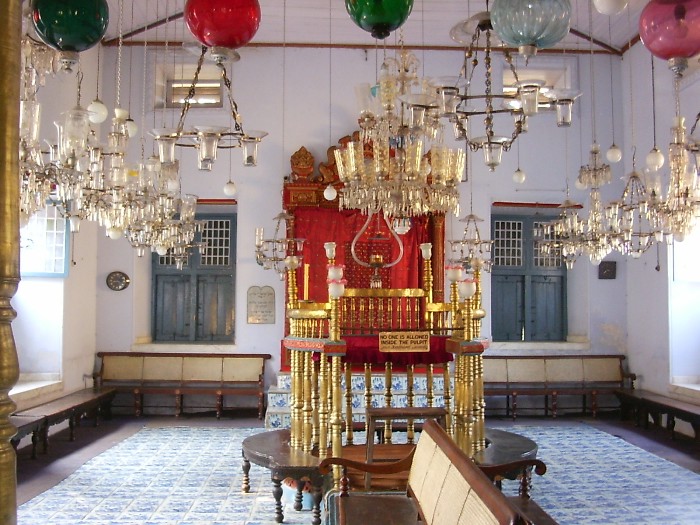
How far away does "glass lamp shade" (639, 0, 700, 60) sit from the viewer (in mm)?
2318

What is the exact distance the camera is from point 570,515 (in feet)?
17.3

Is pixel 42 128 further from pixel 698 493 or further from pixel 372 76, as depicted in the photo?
pixel 698 493

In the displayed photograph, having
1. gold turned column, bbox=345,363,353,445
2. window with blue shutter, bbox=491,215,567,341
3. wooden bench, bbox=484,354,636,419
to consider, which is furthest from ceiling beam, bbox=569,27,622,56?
gold turned column, bbox=345,363,353,445

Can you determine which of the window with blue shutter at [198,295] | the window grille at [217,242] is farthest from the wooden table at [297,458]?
the window grille at [217,242]

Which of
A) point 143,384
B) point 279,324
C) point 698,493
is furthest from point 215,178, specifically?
point 698,493

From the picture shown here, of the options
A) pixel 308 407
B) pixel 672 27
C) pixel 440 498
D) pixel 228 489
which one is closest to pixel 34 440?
pixel 228 489

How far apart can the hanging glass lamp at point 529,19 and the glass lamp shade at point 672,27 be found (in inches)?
16.4

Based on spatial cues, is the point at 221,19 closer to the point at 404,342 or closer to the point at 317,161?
the point at 404,342

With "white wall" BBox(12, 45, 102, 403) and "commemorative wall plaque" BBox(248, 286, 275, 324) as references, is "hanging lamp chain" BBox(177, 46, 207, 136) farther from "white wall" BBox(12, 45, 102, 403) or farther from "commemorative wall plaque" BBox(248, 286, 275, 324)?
"commemorative wall plaque" BBox(248, 286, 275, 324)

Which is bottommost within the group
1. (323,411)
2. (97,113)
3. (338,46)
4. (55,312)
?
(323,411)

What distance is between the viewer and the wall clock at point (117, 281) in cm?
1013

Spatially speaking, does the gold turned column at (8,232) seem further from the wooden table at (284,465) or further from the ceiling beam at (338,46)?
the ceiling beam at (338,46)

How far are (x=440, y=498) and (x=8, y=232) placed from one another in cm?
210

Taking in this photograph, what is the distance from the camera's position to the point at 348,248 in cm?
1011
